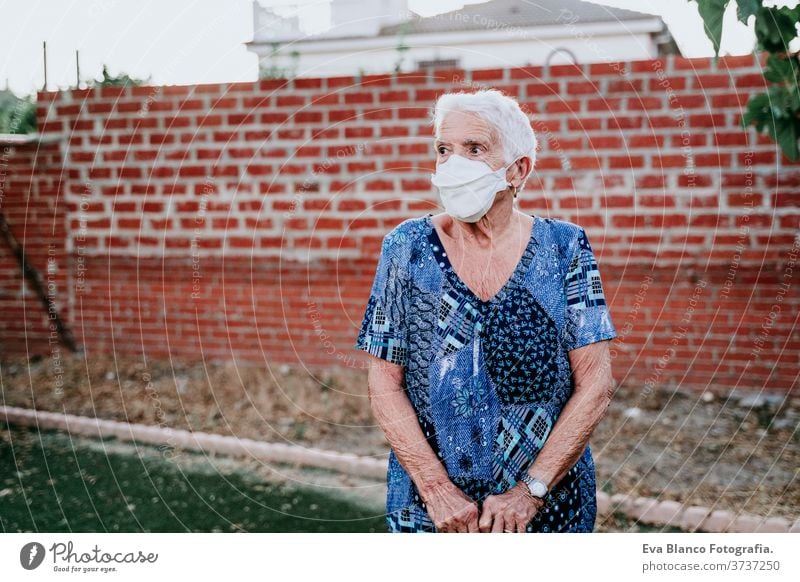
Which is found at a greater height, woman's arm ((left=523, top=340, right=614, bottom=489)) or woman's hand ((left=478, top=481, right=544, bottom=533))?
woman's arm ((left=523, top=340, right=614, bottom=489))

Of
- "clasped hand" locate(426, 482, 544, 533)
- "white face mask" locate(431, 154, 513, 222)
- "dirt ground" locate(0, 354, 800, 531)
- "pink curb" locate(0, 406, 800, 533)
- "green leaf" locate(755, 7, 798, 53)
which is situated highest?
"green leaf" locate(755, 7, 798, 53)

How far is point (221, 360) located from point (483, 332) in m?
2.62

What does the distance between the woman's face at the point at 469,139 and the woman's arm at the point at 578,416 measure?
1.60ft

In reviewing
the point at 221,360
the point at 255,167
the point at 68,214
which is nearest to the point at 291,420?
the point at 221,360

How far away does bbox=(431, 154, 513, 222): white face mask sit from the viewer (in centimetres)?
183

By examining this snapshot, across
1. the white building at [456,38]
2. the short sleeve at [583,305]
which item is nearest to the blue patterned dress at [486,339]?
the short sleeve at [583,305]

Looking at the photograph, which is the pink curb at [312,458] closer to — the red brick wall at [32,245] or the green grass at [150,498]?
the green grass at [150,498]

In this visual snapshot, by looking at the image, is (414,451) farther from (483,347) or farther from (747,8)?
(747,8)

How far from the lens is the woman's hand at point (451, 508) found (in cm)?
180

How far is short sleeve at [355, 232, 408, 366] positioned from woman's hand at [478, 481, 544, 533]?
0.38 meters

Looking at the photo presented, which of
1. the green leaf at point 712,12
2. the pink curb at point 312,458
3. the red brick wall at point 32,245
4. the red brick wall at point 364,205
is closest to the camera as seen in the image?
the green leaf at point 712,12

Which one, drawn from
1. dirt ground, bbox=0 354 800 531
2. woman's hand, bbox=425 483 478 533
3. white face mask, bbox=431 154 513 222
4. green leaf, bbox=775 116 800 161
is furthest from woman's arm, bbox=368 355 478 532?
green leaf, bbox=775 116 800 161

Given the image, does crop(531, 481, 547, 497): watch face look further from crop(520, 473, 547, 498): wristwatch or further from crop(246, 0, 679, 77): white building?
crop(246, 0, 679, 77): white building

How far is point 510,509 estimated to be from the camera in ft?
5.91
